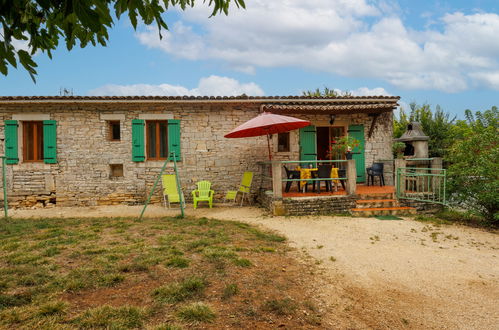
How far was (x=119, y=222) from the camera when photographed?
6375mm

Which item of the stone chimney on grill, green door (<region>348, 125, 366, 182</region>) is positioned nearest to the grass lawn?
green door (<region>348, 125, 366, 182</region>)

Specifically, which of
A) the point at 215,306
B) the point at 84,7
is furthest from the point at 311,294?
the point at 84,7

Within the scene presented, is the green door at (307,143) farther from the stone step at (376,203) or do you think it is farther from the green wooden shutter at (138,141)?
the green wooden shutter at (138,141)

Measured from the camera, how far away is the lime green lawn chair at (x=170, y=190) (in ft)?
27.6

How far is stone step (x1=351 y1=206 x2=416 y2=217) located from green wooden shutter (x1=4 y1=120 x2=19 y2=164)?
9.25m

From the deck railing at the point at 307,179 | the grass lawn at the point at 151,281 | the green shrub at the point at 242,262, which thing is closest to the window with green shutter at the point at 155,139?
the deck railing at the point at 307,179

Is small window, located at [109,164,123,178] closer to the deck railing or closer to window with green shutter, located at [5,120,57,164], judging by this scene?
window with green shutter, located at [5,120,57,164]

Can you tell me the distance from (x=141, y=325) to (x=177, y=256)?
162 cm

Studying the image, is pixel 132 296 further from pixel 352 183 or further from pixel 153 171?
pixel 153 171

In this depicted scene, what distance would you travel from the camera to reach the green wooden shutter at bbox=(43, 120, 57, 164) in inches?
346

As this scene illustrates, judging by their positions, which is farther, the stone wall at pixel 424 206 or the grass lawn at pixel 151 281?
the stone wall at pixel 424 206

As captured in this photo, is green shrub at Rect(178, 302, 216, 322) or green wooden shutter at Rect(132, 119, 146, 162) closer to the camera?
green shrub at Rect(178, 302, 216, 322)

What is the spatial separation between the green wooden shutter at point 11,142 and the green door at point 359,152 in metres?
→ 9.70

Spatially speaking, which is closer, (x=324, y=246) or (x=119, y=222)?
(x=324, y=246)
